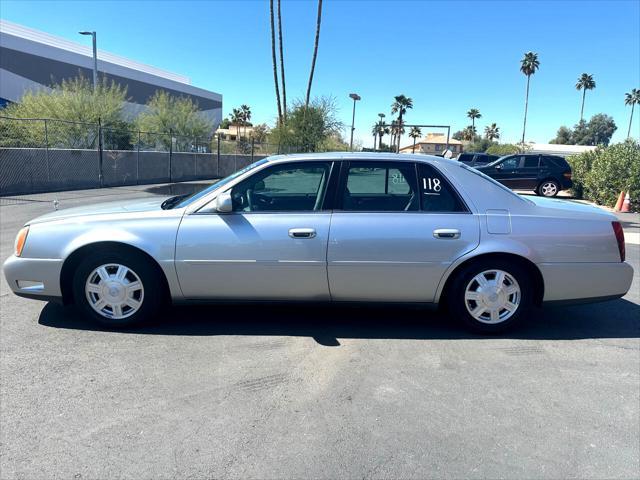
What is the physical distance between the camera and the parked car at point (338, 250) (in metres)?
3.92

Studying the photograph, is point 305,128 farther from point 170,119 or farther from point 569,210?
point 569,210

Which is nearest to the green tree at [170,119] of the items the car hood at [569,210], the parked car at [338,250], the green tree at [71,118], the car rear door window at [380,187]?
the green tree at [71,118]

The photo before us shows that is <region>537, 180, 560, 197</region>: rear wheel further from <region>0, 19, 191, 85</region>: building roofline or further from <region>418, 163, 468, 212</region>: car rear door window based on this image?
<region>0, 19, 191, 85</region>: building roofline

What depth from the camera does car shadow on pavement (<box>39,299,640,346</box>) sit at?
163 inches

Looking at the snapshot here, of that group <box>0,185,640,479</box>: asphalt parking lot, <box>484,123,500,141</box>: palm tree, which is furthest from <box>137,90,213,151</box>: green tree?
<box>484,123,500,141</box>: palm tree

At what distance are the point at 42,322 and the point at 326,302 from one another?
8.44 feet

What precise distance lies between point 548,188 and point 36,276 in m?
18.4

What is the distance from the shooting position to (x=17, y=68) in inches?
1633

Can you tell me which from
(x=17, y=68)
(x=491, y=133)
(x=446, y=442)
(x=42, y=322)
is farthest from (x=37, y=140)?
(x=491, y=133)

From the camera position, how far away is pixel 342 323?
14.5 ft

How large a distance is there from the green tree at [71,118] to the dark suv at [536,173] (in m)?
15.2

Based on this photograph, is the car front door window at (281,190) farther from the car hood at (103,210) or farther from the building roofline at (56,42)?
the building roofline at (56,42)

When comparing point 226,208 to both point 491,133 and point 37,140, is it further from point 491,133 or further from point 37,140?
point 491,133

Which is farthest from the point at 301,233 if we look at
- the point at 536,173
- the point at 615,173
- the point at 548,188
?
the point at 548,188
